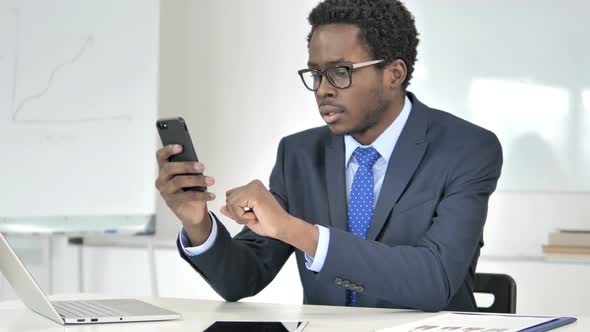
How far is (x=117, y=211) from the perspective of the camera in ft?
12.4

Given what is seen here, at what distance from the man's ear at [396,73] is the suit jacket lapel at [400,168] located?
0.11 metres

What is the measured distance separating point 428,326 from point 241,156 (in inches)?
101

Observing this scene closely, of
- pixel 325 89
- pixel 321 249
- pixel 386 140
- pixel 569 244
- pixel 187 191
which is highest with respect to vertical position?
pixel 325 89

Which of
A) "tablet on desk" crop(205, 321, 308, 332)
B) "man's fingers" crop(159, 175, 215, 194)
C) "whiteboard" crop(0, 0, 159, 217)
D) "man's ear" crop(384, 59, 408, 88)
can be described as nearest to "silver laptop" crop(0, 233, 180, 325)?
"tablet on desk" crop(205, 321, 308, 332)

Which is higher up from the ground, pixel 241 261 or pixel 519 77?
pixel 519 77

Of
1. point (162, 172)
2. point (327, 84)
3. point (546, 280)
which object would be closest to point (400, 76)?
point (327, 84)

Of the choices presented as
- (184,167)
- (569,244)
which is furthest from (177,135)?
(569,244)

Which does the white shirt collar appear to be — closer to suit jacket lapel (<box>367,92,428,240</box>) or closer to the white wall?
suit jacket lapel (<box>367,92,428,240</box>)

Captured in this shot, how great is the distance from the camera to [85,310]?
6.03 feet

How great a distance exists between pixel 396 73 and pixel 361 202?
354 millimetres

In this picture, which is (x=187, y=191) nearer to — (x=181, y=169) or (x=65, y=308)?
(x=181, y=169)

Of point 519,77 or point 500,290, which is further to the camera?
point 519,77

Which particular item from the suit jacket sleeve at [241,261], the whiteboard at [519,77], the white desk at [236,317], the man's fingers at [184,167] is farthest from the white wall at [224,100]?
the man's fingers at [184,167]

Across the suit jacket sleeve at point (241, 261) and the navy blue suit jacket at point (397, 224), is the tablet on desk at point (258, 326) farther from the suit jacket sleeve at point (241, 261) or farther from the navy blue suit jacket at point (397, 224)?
the suit jacket sleeve at point (241, 261)
